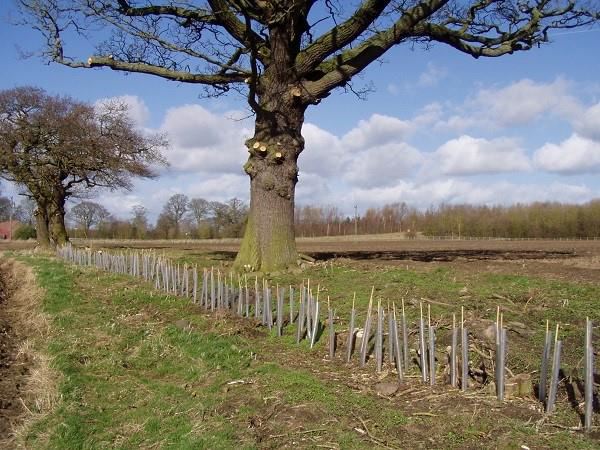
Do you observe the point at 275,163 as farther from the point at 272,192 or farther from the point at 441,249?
the point at 441,249

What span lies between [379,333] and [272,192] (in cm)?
634

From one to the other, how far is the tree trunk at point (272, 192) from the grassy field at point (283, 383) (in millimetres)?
2053

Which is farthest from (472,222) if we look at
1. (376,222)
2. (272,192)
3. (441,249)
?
(272,192)

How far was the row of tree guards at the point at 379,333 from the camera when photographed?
474 cm

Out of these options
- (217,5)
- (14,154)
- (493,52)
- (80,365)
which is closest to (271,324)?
(80,365)

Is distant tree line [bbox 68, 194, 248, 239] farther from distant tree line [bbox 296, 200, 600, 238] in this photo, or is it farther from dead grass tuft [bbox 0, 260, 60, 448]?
dead grass tuft [bbox 0, 260, 60, 448]

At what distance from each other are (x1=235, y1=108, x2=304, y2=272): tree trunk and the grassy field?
2.05 m

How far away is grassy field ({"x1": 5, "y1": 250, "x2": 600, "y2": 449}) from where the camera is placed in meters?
4.59

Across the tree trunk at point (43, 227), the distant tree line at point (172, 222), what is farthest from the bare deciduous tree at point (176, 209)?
the tree trunk at point (43, 227)

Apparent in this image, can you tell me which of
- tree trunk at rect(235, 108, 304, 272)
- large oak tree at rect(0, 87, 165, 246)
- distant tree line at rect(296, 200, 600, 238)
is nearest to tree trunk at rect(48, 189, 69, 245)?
large oak tree at rect(0, 87, 165, 246)

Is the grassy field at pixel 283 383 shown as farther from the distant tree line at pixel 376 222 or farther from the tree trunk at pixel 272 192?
the distant tree line at pixel 376 222

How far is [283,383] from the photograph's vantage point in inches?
230

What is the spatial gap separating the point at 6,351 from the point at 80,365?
1.61 m

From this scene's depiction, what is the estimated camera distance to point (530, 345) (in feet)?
19.9
